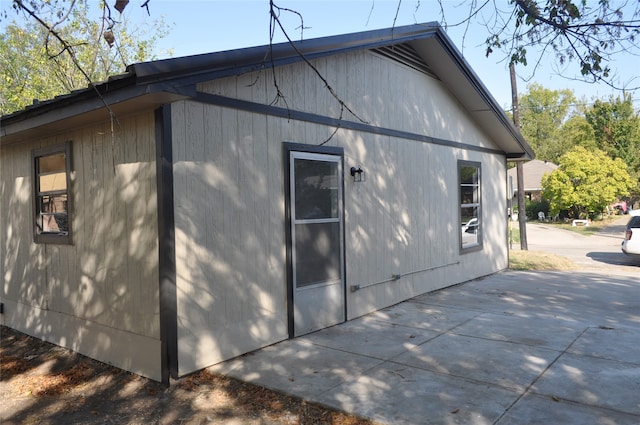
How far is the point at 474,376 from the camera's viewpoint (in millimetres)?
4352

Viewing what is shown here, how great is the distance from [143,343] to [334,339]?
2.11m

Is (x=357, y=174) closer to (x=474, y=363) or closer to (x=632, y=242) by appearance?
(x=474, y=363)

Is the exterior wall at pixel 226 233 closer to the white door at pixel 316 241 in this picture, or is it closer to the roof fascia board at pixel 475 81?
the white door at pixel 316 241

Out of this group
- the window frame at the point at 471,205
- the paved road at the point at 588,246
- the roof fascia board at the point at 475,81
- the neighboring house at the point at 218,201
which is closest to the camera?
the neighboring house at the point at 218,201

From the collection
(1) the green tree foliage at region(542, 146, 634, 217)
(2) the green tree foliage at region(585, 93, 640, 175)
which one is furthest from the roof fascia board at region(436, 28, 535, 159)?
(2) the green tree foliage at region(585, 93, 640, 175)

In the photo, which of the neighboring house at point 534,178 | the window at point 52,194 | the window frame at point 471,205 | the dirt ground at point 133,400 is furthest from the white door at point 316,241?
the neighboring house at point 534,178

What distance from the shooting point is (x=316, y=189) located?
606 centimetres

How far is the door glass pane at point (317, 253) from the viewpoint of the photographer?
5.80 m

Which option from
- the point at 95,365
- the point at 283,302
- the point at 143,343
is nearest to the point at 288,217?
the point at 283,302

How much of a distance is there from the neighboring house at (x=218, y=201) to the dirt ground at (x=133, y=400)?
0.69 feet

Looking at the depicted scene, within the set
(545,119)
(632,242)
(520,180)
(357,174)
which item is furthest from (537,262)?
(545,119)

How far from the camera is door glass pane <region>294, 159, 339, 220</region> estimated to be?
19.1 ft

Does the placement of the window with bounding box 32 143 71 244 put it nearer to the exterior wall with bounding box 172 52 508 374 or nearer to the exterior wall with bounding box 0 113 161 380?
the exterior wall with bounding box 0 113 161 380

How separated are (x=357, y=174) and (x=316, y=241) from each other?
4.05ft
